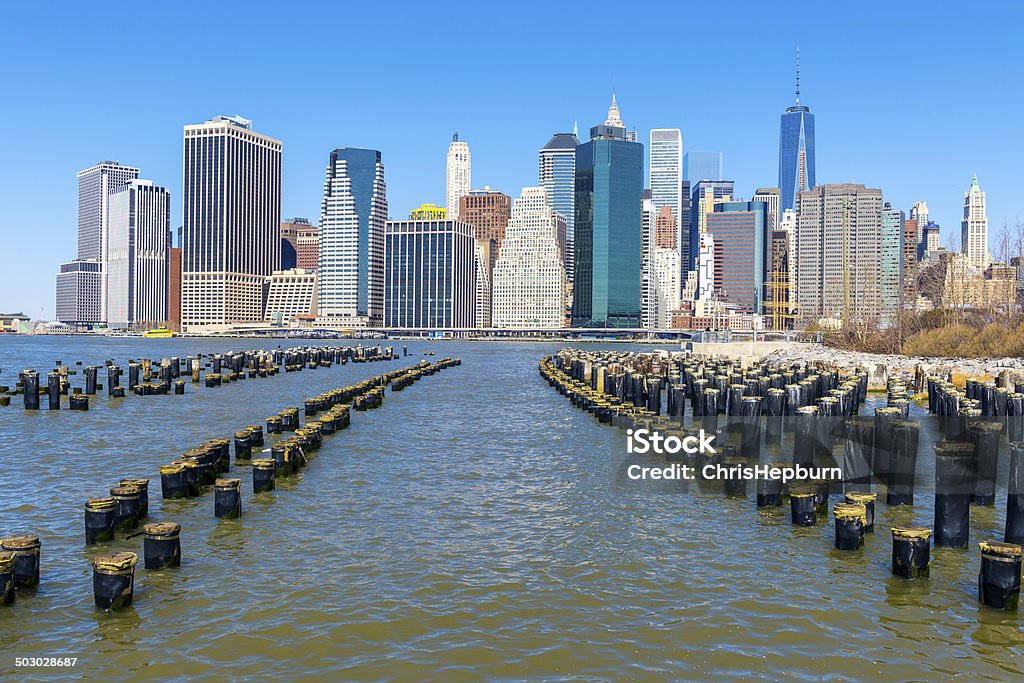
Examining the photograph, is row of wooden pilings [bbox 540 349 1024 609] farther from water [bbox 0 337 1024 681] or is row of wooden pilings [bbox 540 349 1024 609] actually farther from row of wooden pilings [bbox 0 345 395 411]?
row of wooden pilings [bbox 0 345 395 411]

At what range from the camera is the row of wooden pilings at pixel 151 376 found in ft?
136

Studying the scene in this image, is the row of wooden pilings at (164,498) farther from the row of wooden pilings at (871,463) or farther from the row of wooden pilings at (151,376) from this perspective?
the row of wooden pilings at (151,376)

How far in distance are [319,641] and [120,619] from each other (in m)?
3.13

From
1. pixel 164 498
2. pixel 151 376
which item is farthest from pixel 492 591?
pixel 151 376

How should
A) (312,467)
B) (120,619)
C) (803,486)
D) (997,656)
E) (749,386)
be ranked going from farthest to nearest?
(749,386) → (312,467) → (803,486) → (120,619) → (997,656)

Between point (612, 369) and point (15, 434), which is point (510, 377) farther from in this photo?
point (15, 434)

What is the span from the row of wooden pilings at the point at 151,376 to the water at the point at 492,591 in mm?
19152

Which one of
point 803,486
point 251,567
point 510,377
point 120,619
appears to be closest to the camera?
point 120,619

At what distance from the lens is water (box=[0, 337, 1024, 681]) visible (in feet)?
35.7

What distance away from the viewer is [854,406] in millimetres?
36906

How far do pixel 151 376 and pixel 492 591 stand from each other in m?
58.0

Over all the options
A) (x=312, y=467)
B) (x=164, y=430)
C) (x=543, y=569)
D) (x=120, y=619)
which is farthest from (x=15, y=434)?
(x=543, y=569)

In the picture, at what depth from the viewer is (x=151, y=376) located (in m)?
64.3

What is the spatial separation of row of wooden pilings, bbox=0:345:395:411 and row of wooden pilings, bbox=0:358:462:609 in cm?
1707
